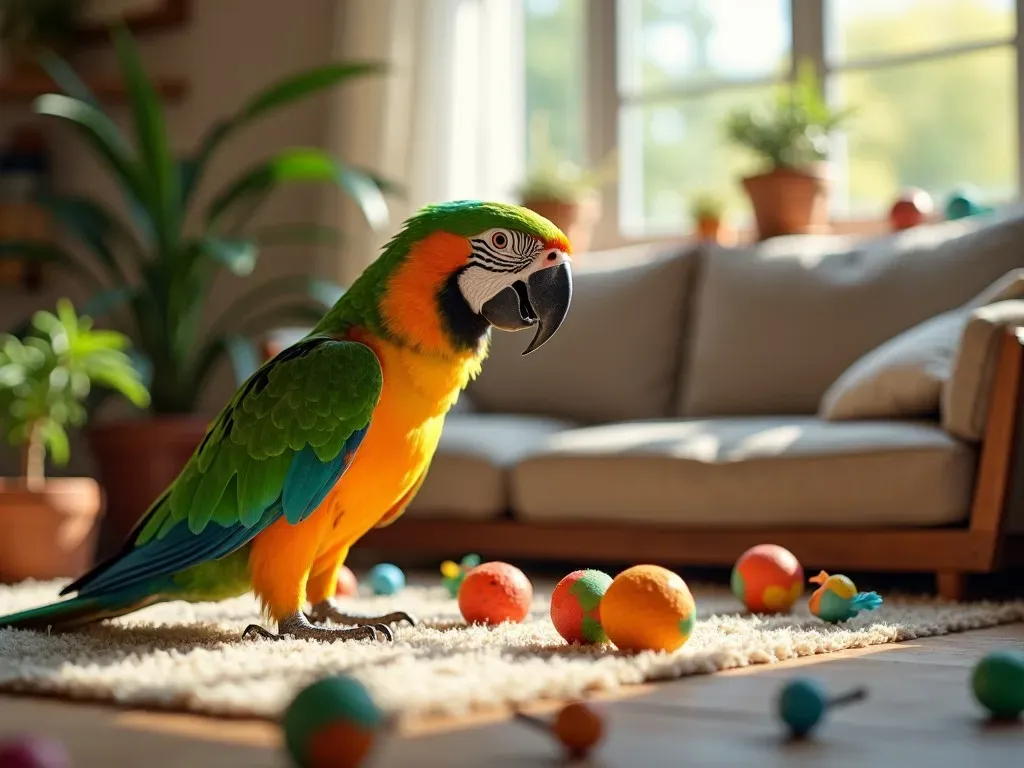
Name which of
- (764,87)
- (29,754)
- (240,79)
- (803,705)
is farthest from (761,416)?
(240,79)

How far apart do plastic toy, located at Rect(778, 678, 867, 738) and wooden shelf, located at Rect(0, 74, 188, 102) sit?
404 centimetres

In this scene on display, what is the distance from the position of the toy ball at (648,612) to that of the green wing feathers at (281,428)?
0.44m

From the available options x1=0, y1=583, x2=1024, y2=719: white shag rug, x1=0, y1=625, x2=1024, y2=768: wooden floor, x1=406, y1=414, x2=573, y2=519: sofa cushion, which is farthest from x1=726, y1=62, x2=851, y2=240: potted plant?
x1=0, y1=625, x2=1024, y2=768: wooden floor

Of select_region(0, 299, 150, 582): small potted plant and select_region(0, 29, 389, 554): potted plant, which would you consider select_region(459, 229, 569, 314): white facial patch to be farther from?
select_region(0, 29, 389, 554): potted plant

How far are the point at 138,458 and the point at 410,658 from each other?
7.24 feet

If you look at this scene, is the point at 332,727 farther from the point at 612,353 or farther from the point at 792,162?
the point at 792,162

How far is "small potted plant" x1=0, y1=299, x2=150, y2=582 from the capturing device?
9.80 feet

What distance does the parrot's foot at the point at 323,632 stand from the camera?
1.78 meters

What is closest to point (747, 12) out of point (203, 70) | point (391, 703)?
point (203, 70)

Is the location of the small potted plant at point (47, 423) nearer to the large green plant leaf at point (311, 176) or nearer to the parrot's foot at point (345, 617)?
the large green plant leaf at point (311, 176)

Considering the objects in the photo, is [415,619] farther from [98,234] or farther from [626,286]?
[98,234]

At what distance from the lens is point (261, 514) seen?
1.77 m

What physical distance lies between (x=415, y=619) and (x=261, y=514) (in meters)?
0.36

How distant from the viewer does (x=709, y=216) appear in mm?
3719
